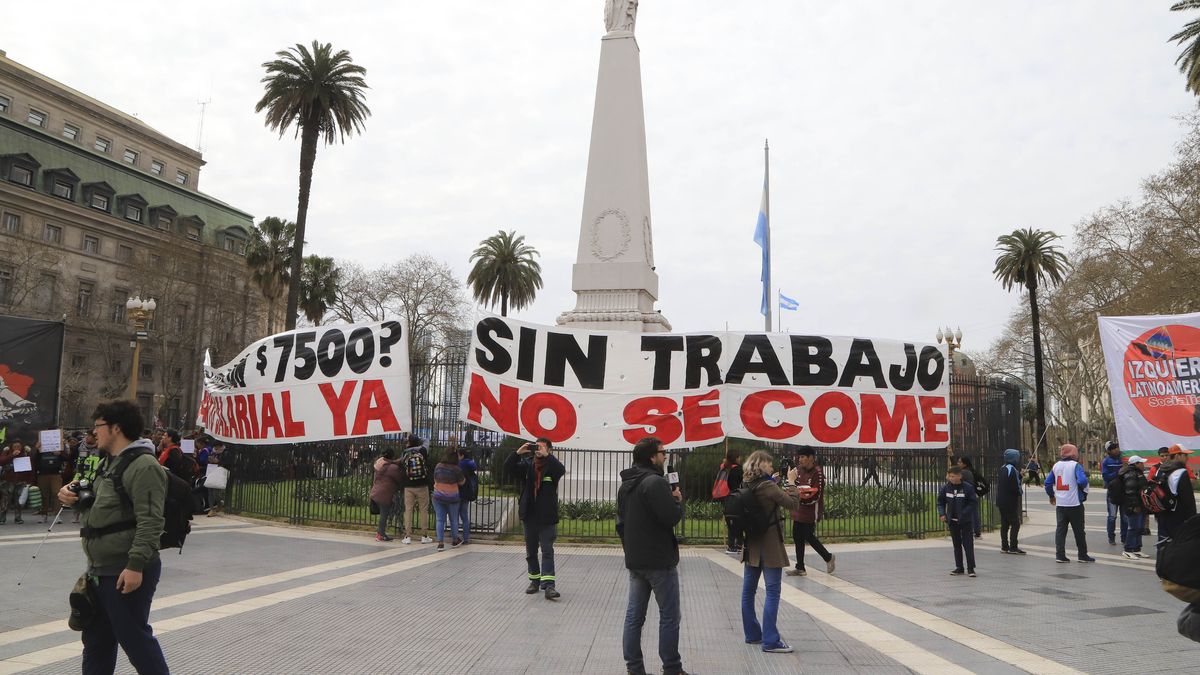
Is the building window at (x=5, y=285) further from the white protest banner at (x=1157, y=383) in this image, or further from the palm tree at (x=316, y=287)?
the white protest banner at (x=1157, y=383)

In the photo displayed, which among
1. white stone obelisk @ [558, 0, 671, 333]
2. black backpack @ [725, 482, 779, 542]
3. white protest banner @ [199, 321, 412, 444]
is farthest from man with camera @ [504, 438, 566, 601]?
white stone obelisk @ [558, 0, 671, 333]

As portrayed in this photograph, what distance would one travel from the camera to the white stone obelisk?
2041cm

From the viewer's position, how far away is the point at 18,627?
22.2 ft

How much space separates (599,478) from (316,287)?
115 ft

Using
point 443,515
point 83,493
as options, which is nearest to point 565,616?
point 83,493

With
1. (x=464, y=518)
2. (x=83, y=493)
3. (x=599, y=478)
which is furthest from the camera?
(x=599, y=478)

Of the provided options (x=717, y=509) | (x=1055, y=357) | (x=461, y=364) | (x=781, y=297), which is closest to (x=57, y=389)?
(x=461, y=364)

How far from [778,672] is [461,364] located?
9.61 m

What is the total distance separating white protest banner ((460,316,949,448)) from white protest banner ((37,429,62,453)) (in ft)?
29.2

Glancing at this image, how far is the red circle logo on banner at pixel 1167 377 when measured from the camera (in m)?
11.1

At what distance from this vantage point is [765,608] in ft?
21.3

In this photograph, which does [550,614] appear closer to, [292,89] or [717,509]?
[717,509]

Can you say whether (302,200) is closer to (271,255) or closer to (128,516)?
(271,255)

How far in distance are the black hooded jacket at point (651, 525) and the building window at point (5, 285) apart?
51567 mm
